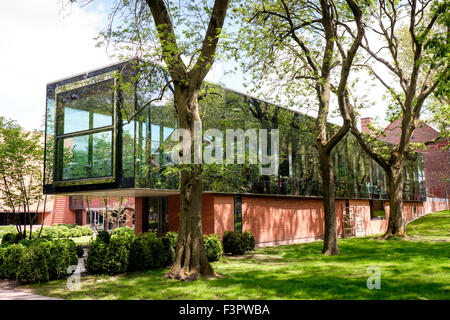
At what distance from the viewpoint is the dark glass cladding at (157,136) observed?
14.5 metres

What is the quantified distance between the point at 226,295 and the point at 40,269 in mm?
5637

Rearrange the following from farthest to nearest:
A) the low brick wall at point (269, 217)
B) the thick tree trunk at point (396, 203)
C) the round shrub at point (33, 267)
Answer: the thick tree trunk at point (396, 203)
the low brick wall at point (269, 217)
the round shrub at point (33, 267)

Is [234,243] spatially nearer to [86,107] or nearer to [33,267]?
[33,267]

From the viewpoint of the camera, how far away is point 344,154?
1072 inches

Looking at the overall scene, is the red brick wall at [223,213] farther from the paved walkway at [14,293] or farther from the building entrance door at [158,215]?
the paved walkway at [14,293]

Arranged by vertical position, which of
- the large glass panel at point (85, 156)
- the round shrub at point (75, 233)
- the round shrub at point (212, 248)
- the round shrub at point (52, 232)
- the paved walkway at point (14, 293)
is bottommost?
the round shrub at point (75, 233)

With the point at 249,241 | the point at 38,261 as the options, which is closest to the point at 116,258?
the point at 38,261

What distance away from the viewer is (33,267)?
10680 mm

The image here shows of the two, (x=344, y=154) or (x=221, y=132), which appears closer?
(x=221, y=132)

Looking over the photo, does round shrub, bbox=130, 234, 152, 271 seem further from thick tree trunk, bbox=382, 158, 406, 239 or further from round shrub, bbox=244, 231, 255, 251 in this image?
thick tree trunk, bbox=382, 158, 406, 239

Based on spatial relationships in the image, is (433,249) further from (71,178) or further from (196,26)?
(71,178)

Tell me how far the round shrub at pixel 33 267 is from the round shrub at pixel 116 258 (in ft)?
5.42

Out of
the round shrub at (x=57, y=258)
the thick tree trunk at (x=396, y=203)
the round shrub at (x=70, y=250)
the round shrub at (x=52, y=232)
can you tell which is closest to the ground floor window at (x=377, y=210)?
the thick tree trunk at (x=396, y=203)
